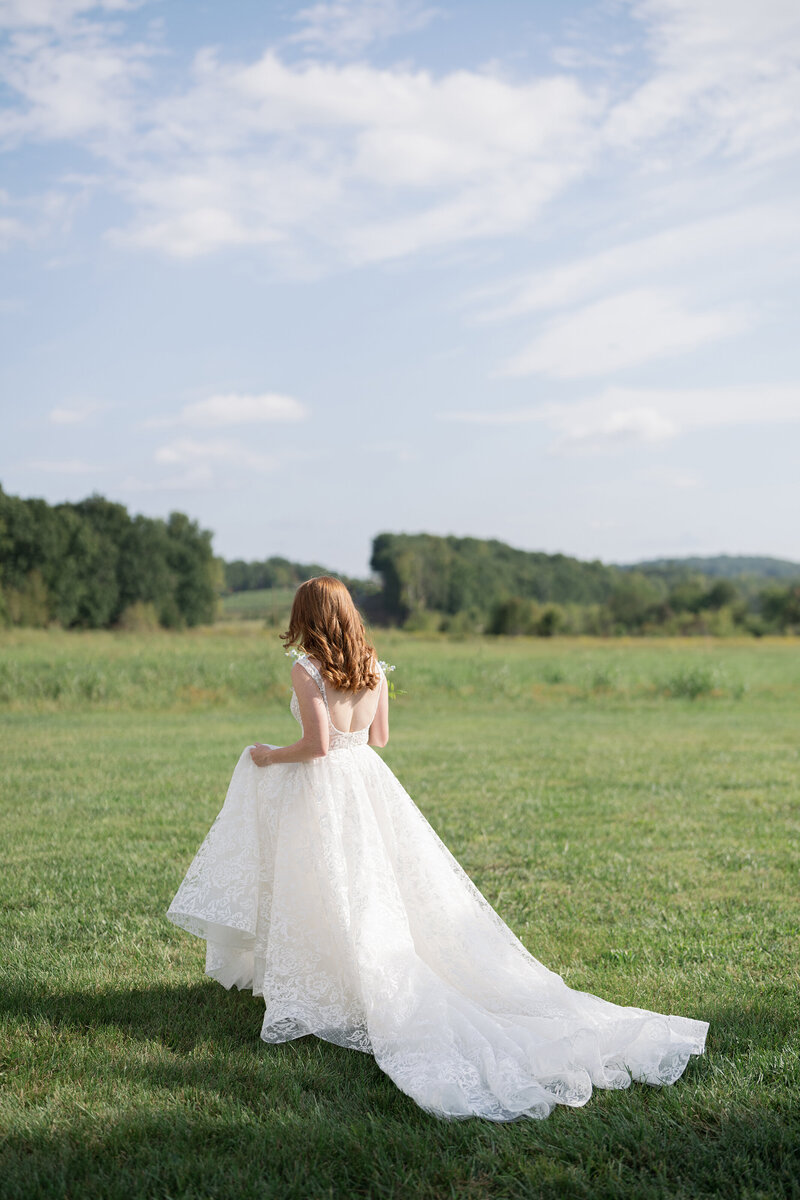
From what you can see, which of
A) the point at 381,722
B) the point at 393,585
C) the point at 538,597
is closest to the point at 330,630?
the point at 381,722

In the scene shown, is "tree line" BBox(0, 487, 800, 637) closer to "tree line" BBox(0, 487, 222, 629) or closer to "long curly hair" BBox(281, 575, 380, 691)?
"tree line" BBox(0, 487, 222, 629)

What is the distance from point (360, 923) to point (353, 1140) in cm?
93

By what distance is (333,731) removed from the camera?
434 centimetres

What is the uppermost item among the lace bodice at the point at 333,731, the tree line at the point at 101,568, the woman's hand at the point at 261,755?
the tree line at the point at 101,568

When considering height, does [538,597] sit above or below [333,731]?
above

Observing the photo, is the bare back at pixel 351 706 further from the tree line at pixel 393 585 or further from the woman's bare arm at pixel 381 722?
the tree line at pixel 393 585

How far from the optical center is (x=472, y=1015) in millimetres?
3793

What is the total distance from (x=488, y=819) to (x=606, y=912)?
2.81 meters

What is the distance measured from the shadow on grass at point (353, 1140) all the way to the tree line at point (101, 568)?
42.4 metres

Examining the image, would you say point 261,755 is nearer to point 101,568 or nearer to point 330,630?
point 330,630

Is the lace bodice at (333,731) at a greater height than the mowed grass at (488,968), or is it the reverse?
the lace bodice at (333,731)

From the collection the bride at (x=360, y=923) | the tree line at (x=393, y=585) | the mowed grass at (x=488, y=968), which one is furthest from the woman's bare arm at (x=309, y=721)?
the tree line at (x=393, y=585)

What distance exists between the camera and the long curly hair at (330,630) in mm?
4164

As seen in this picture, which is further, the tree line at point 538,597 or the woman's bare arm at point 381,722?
the tree line at point 538,597
